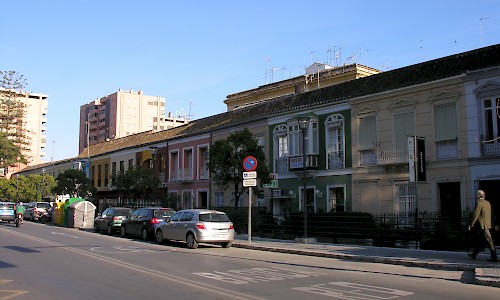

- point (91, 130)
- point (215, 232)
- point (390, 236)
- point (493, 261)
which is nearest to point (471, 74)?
point (390, 236)

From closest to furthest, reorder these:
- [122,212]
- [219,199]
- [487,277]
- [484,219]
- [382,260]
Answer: [487,277] → [484,219] → [382,260] → [122,212] → [219,199]

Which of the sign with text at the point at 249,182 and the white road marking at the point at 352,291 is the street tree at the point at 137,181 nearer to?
the sign with text at the point at 249,182

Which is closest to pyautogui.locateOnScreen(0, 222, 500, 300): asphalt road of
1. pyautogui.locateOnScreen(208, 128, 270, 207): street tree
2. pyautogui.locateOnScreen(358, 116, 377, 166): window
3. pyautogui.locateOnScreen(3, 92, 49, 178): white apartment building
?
pyautogui.locateOnScreen(208, 128, 270, 207): street tree

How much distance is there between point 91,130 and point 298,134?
120861mm

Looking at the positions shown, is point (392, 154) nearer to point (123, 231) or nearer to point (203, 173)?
point (123, 231)

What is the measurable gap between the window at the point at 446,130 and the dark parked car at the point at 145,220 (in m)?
13.3

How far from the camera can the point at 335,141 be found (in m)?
27.5

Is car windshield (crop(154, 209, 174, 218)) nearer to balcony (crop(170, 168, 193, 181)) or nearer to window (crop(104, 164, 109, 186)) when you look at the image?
balcony (crop(170, 168, 193, 181))

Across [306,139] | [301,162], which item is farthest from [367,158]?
[306,139]

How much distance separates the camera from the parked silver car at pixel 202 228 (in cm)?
1958

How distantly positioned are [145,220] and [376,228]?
37.1 ft

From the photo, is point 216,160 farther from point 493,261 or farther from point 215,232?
point 493,261

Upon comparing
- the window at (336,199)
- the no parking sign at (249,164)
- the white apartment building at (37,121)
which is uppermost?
the white apartment building at (37,121)

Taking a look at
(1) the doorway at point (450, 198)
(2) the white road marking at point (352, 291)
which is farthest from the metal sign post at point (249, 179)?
(2) the white road marking at point (352, 291)
